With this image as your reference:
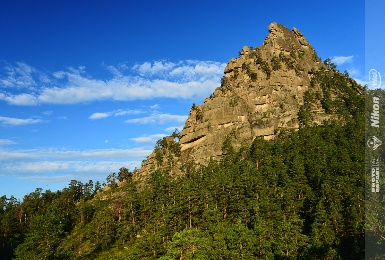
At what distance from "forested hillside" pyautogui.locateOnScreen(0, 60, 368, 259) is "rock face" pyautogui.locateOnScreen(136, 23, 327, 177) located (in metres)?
6.09

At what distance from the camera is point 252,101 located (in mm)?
166375

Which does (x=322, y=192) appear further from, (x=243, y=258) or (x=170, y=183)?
(x=170, y=183)

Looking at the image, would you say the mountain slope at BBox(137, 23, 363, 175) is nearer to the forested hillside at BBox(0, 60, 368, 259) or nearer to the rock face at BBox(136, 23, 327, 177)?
the rock face at BBox(136, 23, 327, 177)

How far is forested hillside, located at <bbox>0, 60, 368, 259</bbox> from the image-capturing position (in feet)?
198

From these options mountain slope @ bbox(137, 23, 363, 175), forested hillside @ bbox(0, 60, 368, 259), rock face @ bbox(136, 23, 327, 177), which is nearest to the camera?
forested hillside @ bbox(0, 60, 368, 259)

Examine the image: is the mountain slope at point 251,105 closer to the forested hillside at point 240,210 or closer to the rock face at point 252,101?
the rock face at point 252,101

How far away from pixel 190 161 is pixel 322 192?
262ft

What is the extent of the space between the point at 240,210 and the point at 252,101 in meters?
93.3

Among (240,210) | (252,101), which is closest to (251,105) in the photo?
(252,101)

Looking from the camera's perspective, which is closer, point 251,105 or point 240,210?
point 240,210

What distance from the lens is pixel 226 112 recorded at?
161 m

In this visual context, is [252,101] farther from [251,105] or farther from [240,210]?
[240,210]

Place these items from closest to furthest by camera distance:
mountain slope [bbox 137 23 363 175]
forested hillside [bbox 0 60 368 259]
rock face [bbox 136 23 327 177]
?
forested hillside [bbox 0 60 368 259] → mountain slope [bbox 137 23 363 175] → rock face [bbox 136 23 327 177]

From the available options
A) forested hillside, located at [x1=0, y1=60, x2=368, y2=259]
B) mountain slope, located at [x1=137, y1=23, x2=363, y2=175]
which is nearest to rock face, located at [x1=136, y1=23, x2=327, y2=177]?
mountain slope, located at [x1=137, y1=23, x2=363, y2=175]
